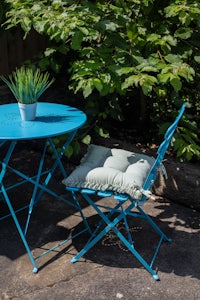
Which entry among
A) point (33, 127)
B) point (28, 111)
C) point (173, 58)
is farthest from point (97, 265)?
point (173, 58)

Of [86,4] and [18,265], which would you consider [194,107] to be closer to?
[86,4]

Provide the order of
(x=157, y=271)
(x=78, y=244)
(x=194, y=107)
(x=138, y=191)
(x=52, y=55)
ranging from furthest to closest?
(x=194, y=107), (x=52, y=55), (x=78, y=244), (x=157, y=271), (x=138, y=191)

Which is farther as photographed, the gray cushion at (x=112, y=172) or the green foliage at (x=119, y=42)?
the green foliage at (x=119, y=42)

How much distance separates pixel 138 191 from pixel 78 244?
0.77 m

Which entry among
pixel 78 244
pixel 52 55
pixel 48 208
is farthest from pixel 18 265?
pixel 52 55

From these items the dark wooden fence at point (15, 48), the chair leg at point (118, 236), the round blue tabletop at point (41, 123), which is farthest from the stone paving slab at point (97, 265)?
the dark wooden fence at point (15, 48)

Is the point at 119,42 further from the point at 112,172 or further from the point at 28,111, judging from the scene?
the point at 112,172

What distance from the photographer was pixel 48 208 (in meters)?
3.76

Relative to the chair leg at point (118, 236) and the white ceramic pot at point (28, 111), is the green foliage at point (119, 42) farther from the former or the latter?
the chair leg at point (118, 236)

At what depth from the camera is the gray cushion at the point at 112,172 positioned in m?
2.81

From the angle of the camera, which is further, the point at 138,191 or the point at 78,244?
the point at 78,244

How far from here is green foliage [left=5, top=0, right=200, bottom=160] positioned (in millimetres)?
3146

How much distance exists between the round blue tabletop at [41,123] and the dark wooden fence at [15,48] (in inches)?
59.5

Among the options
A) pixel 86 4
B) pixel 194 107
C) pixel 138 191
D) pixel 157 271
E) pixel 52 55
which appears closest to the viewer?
pixel 138 191
